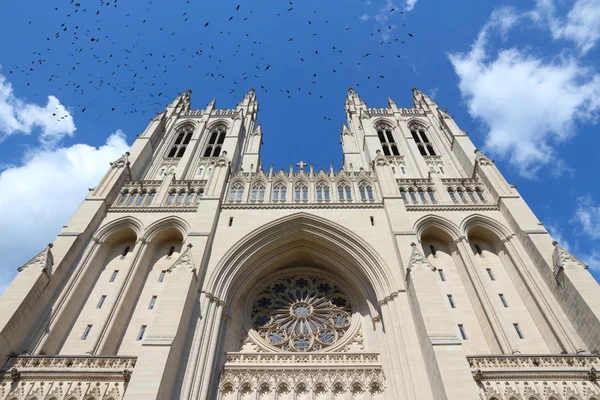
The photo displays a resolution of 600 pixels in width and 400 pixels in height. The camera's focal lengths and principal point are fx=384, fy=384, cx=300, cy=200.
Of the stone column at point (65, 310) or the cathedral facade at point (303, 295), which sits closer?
the cathedral facade at point (303, 295)

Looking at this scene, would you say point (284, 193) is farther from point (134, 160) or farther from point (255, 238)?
point (134, 160)

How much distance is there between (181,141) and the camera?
1173 inches

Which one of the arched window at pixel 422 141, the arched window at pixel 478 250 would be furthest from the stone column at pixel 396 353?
the arched window at pixel 422 141

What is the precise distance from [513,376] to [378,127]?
2197 cm

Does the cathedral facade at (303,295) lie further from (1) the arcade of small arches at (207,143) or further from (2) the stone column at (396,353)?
(1) the arcade of small arches at (207,143)

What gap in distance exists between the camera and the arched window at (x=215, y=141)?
28.9m

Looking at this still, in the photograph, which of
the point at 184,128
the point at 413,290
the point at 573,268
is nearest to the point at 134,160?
the point at 184,128

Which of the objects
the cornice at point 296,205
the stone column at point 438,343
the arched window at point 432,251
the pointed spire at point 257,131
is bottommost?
the stone column at point 438,343

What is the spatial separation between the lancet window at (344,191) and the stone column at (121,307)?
10182mm

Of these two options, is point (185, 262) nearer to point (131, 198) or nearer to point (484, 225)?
point (131, 198)

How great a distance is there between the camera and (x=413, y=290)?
1395 centimetres

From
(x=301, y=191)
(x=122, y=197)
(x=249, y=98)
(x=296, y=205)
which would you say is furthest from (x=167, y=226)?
(x=249, y=98)

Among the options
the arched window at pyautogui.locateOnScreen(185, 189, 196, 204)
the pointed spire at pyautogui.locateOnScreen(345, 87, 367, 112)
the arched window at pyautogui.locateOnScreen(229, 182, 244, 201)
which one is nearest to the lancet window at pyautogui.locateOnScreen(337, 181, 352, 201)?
the arched window at pyautogui.locateOnScreen(229, 182, 244, 201)

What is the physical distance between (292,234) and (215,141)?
14635 mm
